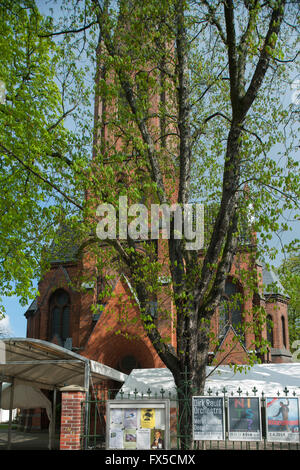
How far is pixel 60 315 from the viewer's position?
2548cm

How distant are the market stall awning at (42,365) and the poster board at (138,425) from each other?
289 cm

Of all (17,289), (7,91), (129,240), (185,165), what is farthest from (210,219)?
(7,91)

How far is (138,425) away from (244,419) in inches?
68.7

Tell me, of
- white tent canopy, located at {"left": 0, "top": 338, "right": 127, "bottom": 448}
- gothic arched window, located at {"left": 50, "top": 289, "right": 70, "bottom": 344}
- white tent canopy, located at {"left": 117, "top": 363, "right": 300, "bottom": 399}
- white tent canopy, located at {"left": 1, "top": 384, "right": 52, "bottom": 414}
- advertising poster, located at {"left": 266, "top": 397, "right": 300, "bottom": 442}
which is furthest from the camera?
gothic arched window, located at {"left": 50, "top": 289, "right": 70, "bottom": 344}

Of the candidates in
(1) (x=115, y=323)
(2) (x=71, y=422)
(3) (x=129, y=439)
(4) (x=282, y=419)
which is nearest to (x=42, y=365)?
(2) (x=71, y=422)

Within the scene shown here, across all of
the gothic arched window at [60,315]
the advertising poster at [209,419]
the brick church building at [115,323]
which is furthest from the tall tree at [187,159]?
the gothic arched window at [60,315]

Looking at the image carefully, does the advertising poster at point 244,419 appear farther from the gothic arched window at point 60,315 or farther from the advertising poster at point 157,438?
the gothic arched window at point 60,315

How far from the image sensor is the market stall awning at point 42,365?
10.8 metres

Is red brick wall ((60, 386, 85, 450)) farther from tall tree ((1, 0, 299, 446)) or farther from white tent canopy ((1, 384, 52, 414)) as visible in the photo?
white tent canopy ((1, 384, 52, 414))

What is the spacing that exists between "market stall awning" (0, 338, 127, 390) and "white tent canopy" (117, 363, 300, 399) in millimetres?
1032

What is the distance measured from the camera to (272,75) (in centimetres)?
1068

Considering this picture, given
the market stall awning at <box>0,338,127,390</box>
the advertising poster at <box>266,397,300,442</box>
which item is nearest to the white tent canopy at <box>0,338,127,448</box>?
the market stall awning at <box>0,338,127,390</box>

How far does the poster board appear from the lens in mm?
7754
